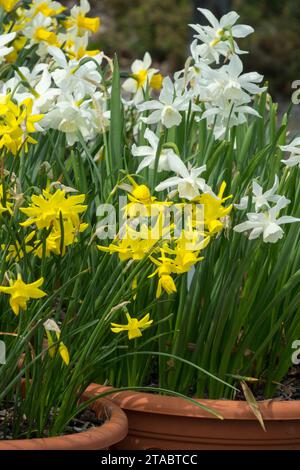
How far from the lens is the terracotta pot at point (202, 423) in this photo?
2180 millimetres

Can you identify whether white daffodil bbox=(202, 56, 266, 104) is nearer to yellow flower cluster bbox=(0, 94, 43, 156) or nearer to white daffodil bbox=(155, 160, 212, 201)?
white daffodil bbox=(155, 160, 212, 201)

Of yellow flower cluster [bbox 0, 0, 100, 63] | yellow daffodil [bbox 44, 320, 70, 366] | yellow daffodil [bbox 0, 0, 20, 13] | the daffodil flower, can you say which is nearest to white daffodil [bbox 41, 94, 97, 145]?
yellow daffodil [bbox 44, 320, 70, 366]

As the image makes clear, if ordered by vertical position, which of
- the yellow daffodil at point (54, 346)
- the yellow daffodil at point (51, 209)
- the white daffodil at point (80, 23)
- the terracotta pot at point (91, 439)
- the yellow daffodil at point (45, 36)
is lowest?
the terracotta pot at point (91, 439)

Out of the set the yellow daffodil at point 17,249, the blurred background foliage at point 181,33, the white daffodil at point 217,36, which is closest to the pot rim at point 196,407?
the yellow daffodil at point 17,249

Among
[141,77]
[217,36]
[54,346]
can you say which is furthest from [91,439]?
[141,77]

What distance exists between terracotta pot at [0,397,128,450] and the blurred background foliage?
371 inches

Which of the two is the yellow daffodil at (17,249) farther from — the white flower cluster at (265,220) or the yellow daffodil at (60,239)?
the white flower cluster at (265,220)

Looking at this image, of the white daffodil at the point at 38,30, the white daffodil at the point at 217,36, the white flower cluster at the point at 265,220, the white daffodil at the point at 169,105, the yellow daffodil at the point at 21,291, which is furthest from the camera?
the white daffodil at the point at 38,30

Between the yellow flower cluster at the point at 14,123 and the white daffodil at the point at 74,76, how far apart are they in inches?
11.3

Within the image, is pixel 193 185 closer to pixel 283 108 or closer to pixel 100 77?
pixel 100 77

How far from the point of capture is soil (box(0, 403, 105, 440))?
6.57 ft

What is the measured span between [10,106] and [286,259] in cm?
76

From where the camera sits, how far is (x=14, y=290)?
5.73ft
